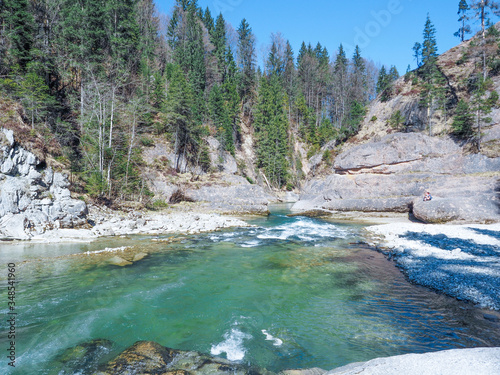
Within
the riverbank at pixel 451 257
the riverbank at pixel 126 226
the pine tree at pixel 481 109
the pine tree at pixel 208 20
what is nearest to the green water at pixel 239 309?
the riverbank at pixel 451 257

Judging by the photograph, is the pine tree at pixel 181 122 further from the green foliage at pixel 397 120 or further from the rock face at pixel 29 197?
the green foliage at pixel 397 120

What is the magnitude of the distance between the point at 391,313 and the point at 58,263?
939 cm

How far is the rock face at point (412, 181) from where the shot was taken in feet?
48.0

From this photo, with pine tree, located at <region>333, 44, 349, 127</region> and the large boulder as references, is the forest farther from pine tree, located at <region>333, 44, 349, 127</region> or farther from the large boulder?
the large boulder

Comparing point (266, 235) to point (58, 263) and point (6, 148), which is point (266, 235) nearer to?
point (58, 263)

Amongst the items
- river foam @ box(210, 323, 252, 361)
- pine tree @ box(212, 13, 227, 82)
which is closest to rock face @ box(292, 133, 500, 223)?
river foam @ box(210, 323, 252, 361)

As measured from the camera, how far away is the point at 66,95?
20766mm

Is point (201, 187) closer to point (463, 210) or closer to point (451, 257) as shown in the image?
point (451, 257)

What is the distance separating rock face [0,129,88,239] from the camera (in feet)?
31.8

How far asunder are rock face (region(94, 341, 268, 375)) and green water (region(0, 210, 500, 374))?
36 cm

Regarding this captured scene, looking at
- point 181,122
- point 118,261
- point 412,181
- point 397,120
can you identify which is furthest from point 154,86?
point 397,120

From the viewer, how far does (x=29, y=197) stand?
10.6 meters

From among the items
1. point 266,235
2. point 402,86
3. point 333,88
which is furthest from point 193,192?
point 333,88

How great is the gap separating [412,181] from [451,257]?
1486 cm
